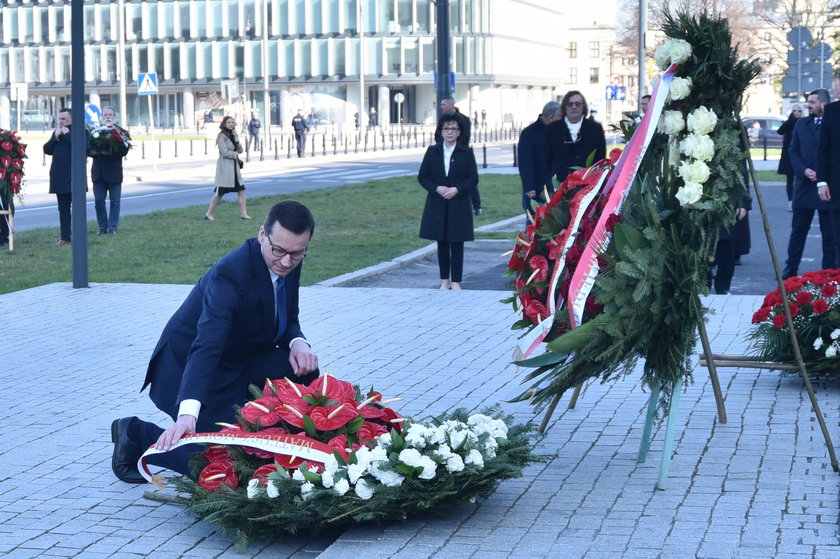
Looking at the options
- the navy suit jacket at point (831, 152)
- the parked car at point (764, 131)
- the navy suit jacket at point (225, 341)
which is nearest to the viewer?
the navy suit jacket at point (225, 341)

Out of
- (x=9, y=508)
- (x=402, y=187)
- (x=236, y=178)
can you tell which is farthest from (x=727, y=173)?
(x=402, y=187)

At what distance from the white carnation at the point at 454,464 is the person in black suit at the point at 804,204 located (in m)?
7.38

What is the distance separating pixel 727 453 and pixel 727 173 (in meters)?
1.50

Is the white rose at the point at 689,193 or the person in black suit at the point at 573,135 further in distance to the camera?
the person in black suit at the point at 573,135

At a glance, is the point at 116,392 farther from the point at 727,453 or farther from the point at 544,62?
the point at 544,62

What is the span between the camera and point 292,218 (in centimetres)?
518

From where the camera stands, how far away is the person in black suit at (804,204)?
12.5 metres

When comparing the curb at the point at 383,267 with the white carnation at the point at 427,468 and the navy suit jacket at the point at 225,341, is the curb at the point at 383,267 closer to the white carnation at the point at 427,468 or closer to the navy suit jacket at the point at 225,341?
the navy suit jacket at the point at 225,341

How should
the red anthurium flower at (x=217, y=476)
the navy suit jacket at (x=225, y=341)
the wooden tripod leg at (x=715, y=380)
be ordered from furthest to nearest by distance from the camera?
1. the wooden tripod leg at (x=715, y=380)
2. the navy suit jacket at (x=225, y=341)
3. the red anthurium flower at (x=217, y=476)

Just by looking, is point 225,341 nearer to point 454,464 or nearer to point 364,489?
point 364,489

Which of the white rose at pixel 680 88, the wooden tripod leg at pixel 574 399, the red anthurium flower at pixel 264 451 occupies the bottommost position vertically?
the wooden tripod leg at pixel 574 399

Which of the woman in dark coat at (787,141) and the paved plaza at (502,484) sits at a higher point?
the woman in dark coat at (787,141)

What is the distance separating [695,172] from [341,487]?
197 centimetres

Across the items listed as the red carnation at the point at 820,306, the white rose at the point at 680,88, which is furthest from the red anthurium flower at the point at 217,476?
the red carnation at the point at 820,306
